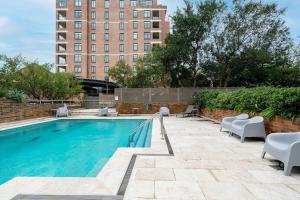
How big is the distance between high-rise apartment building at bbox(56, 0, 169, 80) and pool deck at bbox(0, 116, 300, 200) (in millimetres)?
45436

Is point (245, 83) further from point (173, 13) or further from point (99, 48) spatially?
point (99, 48)

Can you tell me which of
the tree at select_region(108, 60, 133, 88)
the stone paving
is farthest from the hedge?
the tree at select_region(108, 60, 133, 88)

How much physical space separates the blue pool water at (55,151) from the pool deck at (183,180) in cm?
132

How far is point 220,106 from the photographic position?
12.9 meters

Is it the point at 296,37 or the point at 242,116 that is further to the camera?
the point at 296,37

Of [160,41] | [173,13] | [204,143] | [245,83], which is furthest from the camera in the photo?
[160,41]

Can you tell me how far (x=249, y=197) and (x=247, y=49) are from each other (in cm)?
2048

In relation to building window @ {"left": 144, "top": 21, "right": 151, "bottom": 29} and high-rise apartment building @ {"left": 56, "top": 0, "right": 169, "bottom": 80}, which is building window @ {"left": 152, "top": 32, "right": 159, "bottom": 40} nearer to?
high-rise apartment building @ {"left": 56, "top": 0, "right": 169, "bottom": 80}

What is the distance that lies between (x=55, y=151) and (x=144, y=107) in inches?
490

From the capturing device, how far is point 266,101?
794 centimetres

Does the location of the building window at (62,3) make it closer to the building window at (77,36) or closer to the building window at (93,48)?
the building window at (77,36)

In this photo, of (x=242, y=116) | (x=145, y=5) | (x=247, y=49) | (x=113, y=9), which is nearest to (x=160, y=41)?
(x=145, y=5)

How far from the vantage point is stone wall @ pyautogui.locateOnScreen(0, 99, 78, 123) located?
12883 millimetres

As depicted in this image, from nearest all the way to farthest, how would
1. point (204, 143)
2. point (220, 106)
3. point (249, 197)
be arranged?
point (249, 197) → point (204, 143) → point (220, 106)
